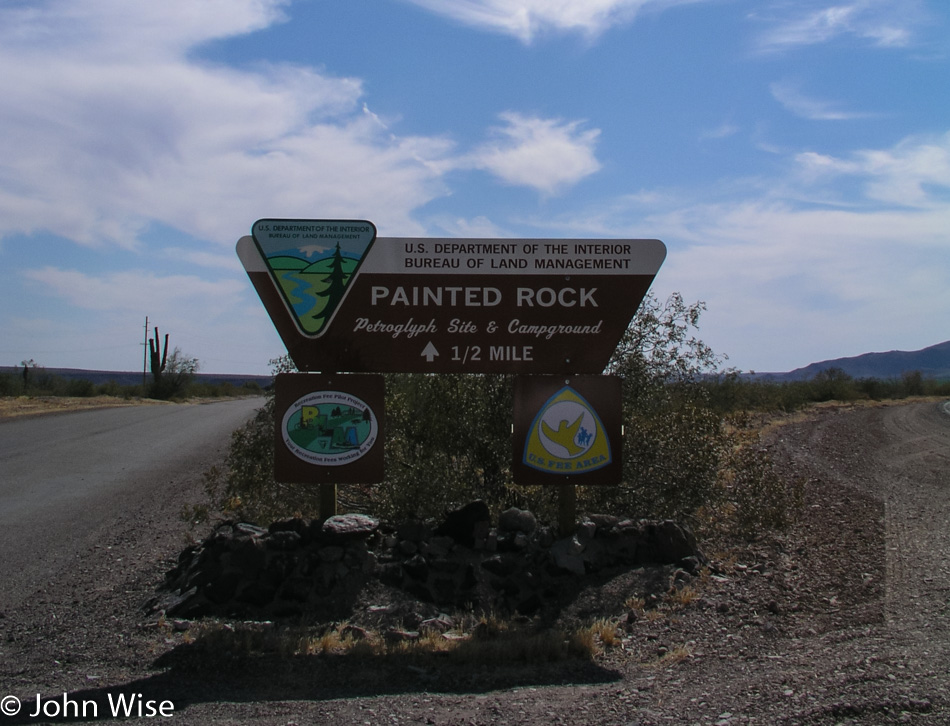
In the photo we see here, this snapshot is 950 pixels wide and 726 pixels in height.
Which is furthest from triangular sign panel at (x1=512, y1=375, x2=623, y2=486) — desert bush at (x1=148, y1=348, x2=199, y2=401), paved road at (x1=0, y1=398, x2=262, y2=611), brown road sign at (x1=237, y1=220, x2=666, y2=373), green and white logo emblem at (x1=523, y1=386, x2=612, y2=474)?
desert bush at (x1=148, y1=348, x2=199, y2=401)

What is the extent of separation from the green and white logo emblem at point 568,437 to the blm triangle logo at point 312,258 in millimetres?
2026

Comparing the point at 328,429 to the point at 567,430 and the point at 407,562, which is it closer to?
the point at 407,562

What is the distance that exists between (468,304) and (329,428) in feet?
5.23

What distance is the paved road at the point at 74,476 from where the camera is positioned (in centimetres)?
851

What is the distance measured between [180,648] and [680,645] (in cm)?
330

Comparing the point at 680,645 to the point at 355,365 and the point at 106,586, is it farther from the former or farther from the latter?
the point at 106,586

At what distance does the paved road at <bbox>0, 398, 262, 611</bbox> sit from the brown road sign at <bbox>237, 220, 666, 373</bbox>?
3.32 m

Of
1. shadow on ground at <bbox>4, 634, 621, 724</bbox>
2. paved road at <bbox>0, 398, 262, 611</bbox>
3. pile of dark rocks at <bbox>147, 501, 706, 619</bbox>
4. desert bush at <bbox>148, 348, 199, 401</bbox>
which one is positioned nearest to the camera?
shadow on ground at <bbox>4, 634, 621, 724</bbox>

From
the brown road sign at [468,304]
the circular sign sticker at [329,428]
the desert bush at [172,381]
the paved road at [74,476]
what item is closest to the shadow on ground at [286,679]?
the circular sign sticker at [329,428]

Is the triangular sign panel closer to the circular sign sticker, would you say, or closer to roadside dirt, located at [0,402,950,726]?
roadside dirt, located at [0,402,950,726]

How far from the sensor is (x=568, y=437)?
731 centimetres

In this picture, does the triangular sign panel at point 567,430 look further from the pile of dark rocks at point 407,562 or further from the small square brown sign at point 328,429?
the small square brown sign at point 328,429

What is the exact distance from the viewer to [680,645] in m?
5.70

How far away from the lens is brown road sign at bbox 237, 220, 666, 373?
725 centimetres
